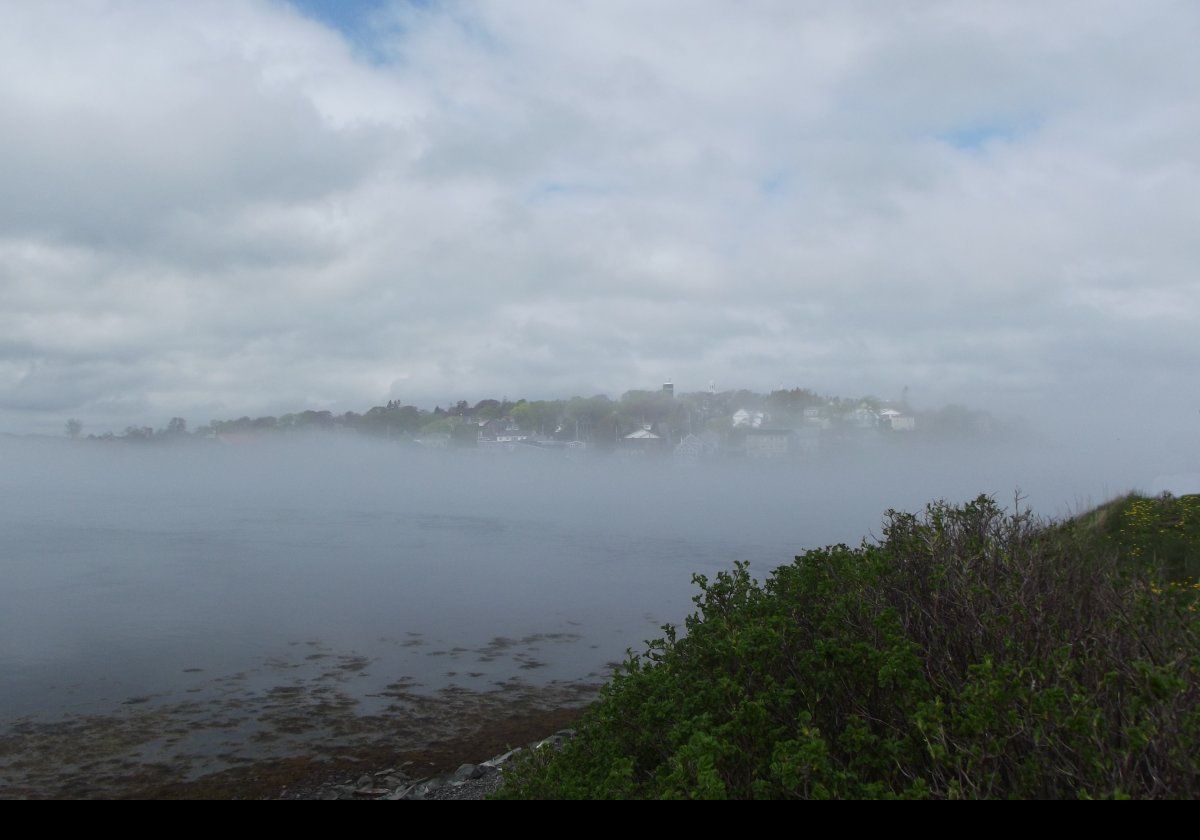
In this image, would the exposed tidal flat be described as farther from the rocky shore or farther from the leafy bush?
the leafy bush

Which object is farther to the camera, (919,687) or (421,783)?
(421,783)

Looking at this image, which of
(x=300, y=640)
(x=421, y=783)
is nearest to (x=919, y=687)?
(x=421, y=783)

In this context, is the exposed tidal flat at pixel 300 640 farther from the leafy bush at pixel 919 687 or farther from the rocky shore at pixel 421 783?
the leafy bush at pixel 919 687

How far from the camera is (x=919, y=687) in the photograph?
16.9 ft

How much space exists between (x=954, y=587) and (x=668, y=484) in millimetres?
189079

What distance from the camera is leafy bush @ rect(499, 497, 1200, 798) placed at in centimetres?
397

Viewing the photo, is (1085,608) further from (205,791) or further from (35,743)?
(35,743)

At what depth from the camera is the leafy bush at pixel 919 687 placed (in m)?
3.97

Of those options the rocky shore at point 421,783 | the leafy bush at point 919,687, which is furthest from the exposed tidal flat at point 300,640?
the leafy bush at point 919,687

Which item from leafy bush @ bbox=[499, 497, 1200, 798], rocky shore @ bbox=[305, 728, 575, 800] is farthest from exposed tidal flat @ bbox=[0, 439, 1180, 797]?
leafy bush @ bbox=[499, 497, 1200, 798]

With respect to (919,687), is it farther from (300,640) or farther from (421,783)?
(300,640)

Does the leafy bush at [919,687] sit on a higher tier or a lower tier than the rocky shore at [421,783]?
higher
